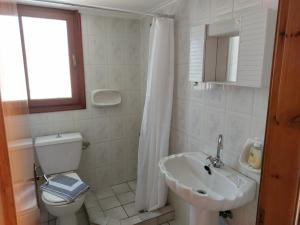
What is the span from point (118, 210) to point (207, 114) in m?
1.44

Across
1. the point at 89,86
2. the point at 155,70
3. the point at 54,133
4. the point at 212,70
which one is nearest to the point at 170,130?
the point at 155,70

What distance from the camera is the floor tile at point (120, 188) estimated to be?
8.63ft

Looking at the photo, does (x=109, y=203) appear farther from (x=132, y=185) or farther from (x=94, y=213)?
(x=132, y=185)

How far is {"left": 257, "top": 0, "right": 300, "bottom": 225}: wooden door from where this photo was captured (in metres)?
0.52

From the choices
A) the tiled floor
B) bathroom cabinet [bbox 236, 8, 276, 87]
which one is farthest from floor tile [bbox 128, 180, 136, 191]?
bathroom cabinet [bbox 236, 8, 276, 87]

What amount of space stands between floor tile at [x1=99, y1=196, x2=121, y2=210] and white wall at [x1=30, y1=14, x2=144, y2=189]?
258 mm

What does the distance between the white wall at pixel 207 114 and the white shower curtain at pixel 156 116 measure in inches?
3.3

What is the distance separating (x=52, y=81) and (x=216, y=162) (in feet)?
5.95

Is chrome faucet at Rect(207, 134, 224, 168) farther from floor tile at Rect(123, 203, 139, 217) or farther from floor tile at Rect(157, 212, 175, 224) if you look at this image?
floor tile at Rect(123, 203, 139, 217)

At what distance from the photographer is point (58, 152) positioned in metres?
2.13

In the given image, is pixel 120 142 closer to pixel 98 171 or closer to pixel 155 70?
pixel 98 171

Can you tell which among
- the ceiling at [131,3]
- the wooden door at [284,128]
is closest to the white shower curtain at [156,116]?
the ceiling at [131,3]

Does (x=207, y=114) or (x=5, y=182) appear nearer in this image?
(x=5, y=182)

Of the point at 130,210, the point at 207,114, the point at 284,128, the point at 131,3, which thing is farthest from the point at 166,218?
the point at 131,3
